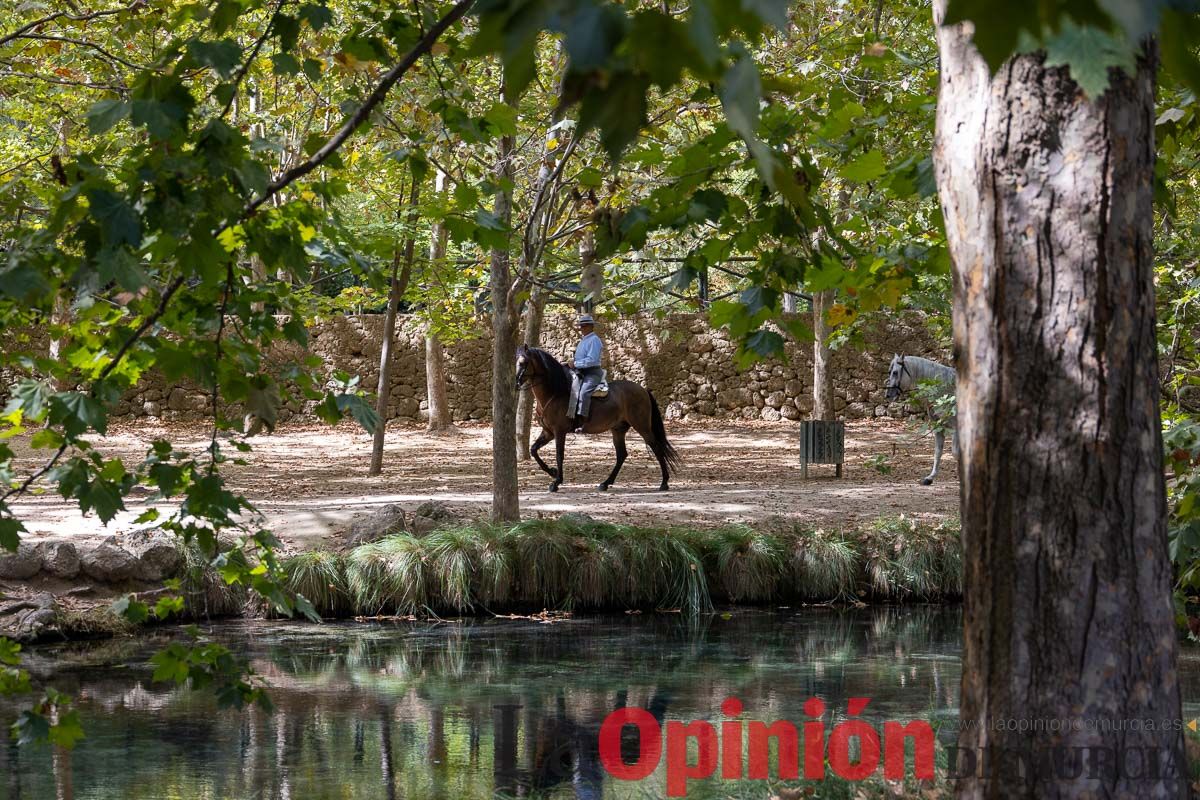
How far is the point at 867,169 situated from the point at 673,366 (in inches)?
699

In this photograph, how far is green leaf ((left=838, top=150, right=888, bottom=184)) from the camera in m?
3.27

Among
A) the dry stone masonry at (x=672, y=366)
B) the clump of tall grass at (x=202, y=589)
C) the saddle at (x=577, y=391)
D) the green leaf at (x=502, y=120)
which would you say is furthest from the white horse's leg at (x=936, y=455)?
the green leaf at (x=502, y=120)

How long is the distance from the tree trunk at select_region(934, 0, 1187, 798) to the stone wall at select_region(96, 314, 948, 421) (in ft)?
59.6

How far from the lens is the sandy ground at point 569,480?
37.2 feet

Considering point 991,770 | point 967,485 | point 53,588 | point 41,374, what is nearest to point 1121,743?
point 991,770

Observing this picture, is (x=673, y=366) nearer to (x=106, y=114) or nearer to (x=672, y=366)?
(x=672, y=366)

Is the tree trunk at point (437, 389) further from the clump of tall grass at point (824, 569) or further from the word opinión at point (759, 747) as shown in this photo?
the word opinión at point (759, 747)

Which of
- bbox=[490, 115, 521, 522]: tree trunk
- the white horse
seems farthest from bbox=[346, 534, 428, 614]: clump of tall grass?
the white horse

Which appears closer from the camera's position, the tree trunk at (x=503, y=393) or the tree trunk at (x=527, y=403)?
the tree trunk at (x=503, y=393)

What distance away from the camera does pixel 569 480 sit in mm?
14828

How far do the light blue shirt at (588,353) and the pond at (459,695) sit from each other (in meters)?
4.10

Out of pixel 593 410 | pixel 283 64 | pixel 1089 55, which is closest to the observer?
pixel 1089 55

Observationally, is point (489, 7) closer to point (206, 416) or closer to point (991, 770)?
point (991, 770)

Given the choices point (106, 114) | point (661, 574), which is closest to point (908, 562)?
point (661, 574)
